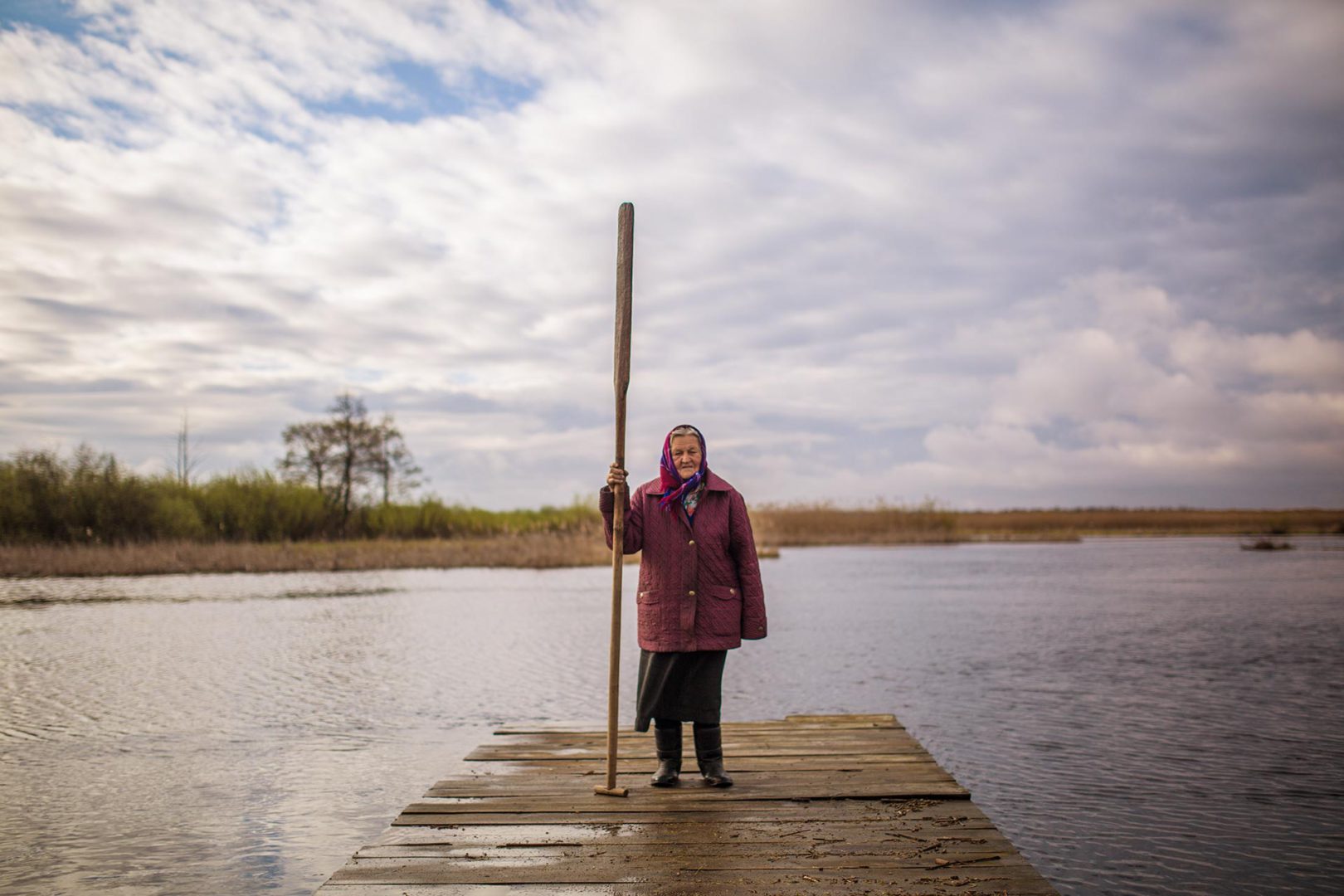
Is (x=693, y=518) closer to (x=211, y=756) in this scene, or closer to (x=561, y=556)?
(x=211, y=756)

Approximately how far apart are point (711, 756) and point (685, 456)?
1.44 m

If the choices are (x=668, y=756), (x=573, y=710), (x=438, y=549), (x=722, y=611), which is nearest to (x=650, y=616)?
(x=722, y=611)

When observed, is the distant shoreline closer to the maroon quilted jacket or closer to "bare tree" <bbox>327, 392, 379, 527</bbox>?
"bare tree" <bbox>327, 392, 379, 527</bbox>

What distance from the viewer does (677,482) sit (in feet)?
16.1

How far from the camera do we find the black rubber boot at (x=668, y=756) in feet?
16.3

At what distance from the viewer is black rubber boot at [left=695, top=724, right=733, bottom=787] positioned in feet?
16.1

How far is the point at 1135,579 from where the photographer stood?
2405cm

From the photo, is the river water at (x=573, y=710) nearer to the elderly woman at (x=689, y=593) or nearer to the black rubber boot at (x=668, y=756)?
the black rubber boot at (x=668, y=756)

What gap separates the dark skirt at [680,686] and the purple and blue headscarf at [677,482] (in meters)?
0.70

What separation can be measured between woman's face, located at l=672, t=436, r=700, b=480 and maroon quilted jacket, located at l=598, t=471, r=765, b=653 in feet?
0.36

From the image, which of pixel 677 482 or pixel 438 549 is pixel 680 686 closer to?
pixel 677 482

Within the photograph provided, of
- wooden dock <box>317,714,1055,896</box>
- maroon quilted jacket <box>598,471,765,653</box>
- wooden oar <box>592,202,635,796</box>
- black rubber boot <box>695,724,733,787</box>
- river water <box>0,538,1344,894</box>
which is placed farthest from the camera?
river water <box>0,538,1344,894</box>

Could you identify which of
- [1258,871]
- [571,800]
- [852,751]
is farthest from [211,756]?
[1258,871]

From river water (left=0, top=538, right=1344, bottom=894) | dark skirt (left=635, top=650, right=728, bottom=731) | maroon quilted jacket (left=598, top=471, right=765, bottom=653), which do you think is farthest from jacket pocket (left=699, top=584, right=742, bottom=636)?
river water (left=0, top=538, right=1344, bottom=894)
